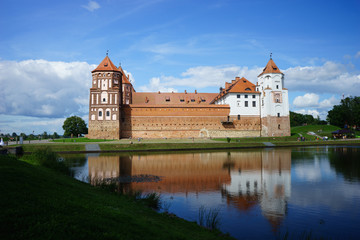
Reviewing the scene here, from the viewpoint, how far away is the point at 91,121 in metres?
46.5

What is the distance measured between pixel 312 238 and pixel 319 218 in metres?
1.96

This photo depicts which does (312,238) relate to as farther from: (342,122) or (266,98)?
(342,122)

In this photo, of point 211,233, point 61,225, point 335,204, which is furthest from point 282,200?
point 61,225

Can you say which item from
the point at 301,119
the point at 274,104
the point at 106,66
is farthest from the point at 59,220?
the point at 301,119

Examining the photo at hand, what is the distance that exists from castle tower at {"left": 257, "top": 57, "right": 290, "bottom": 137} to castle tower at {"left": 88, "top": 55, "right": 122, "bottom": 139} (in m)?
28.4

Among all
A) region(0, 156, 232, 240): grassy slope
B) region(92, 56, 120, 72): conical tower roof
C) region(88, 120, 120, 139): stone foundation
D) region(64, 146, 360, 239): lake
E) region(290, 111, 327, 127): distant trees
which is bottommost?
region(64, 146, 360, 239): lake

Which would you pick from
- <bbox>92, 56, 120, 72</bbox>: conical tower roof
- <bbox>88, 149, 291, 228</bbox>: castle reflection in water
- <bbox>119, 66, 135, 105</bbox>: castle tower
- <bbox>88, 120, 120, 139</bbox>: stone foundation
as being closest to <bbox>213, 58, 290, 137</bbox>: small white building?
<bbox>119, 66, 135, 105</bbox>: castle tower

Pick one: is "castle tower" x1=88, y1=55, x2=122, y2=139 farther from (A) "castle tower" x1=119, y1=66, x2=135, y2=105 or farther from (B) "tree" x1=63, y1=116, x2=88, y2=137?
(B) "tree" x1=63, y1=116, x2=88, y2=137

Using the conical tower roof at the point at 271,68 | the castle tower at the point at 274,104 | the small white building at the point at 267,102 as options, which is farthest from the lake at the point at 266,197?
the conical tower roof at the point at 271,68

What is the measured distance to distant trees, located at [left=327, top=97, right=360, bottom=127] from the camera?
67.8 metres

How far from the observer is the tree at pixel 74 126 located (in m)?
63.2

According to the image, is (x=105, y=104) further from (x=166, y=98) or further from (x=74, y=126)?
(x=74, y=126)

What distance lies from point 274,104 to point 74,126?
4675 cm

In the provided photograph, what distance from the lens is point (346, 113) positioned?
229ft
